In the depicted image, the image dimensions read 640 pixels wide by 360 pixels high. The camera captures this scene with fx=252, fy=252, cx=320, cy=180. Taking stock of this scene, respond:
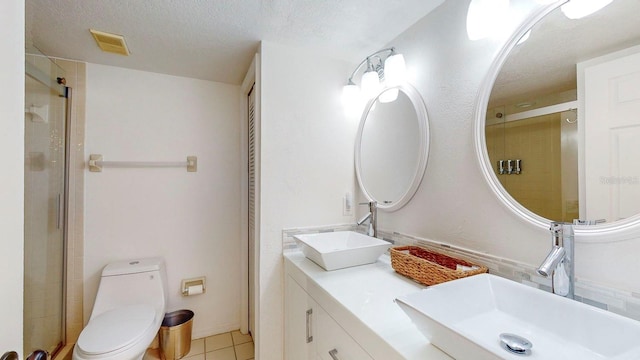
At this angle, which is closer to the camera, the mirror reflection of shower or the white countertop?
the white countertop

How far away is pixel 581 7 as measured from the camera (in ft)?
2.67

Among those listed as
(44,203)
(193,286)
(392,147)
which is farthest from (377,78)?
(44,203)

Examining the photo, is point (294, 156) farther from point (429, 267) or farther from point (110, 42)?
point (110, 42)

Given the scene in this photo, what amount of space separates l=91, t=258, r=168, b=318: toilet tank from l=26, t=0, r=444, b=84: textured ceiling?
59.0 inches

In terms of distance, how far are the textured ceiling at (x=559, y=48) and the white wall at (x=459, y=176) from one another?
0.09 metres

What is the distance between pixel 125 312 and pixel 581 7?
2665 millimetres

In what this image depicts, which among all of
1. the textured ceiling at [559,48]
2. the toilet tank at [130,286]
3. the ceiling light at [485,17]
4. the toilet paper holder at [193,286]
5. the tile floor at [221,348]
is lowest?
the tile floor at [221,348]

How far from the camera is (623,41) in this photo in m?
0.74

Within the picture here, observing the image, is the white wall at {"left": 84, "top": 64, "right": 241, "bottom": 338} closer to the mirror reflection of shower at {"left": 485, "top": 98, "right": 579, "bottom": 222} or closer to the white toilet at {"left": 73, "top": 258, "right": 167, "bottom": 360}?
the white toilet at {"left": 73, "top": 258, "right": 167, "bottom": 360}

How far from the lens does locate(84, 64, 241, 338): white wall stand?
1907mm

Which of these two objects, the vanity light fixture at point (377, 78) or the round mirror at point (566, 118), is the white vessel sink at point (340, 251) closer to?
the round mirror at point (566, 118)
